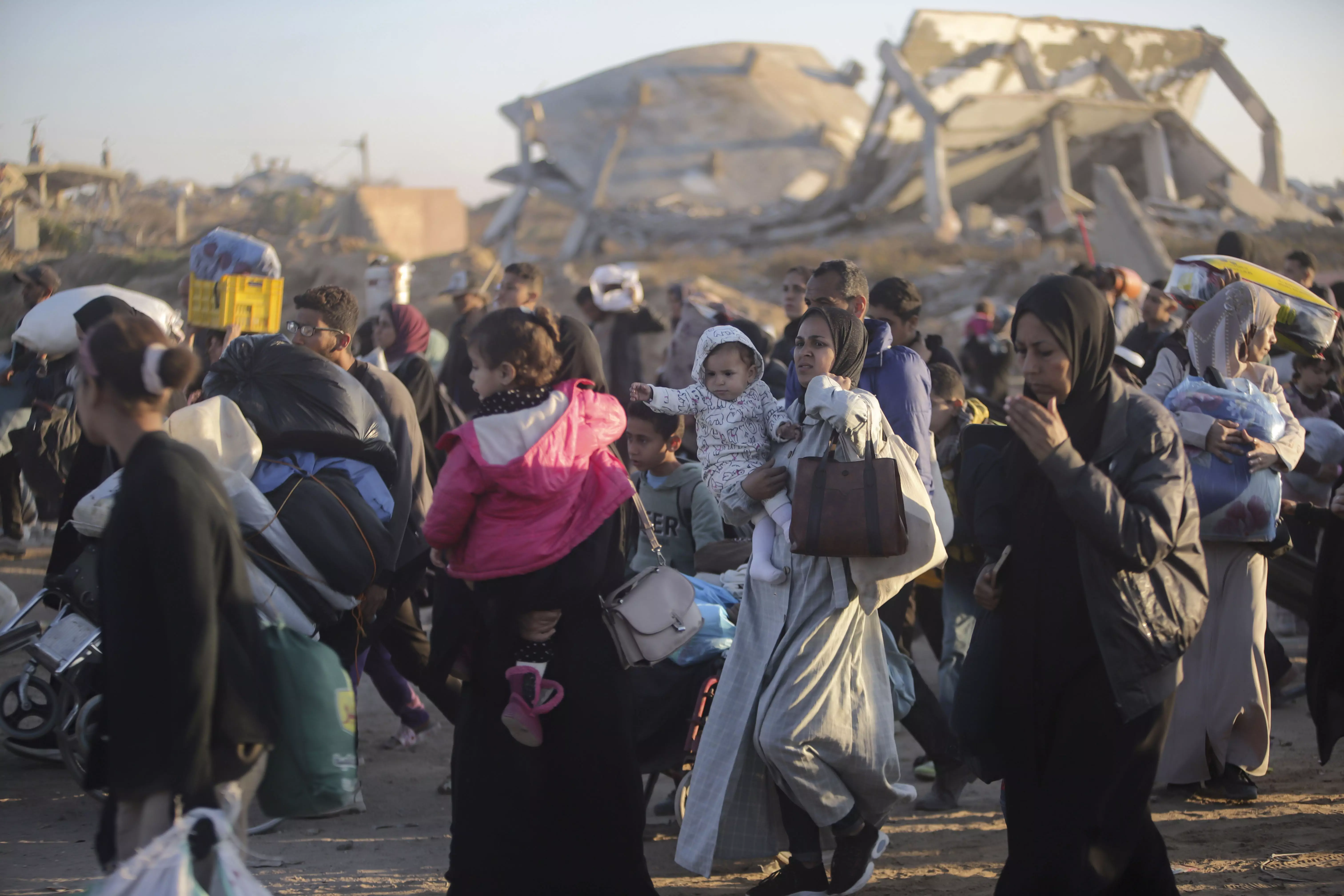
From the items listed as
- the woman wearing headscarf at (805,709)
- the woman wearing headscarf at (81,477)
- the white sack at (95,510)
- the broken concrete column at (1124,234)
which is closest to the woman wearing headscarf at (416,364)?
the woman wearing headscarf at (81,477)

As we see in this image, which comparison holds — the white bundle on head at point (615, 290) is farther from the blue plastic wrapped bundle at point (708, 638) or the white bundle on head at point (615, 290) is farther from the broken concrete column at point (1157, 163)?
the broken concrete column at point (1157, 163)

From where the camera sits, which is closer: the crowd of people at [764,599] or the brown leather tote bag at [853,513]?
the crowd of people at [764,599]

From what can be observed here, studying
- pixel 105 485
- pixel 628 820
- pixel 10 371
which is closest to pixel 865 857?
pixel 628 820

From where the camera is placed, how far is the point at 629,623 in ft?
11.1

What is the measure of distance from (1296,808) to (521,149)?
92.1 ft

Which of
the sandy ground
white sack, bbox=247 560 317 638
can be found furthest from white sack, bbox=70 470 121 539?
the sandy ground

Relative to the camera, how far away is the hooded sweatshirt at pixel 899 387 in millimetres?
4199

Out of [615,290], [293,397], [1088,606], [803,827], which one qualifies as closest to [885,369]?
[1088,606]

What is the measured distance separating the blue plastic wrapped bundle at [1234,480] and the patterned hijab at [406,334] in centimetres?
419

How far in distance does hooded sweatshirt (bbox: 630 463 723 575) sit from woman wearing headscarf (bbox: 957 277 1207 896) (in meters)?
1.66

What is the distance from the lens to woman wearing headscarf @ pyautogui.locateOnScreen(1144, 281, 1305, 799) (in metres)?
4.50

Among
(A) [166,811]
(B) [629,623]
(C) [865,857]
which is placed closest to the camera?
(A) [166,811]

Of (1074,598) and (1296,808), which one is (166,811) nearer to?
(1074,598)

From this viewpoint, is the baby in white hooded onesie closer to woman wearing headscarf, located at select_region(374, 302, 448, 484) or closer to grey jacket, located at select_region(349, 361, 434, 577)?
grey jacket, located at select_region(349, 361, 434, 577)
